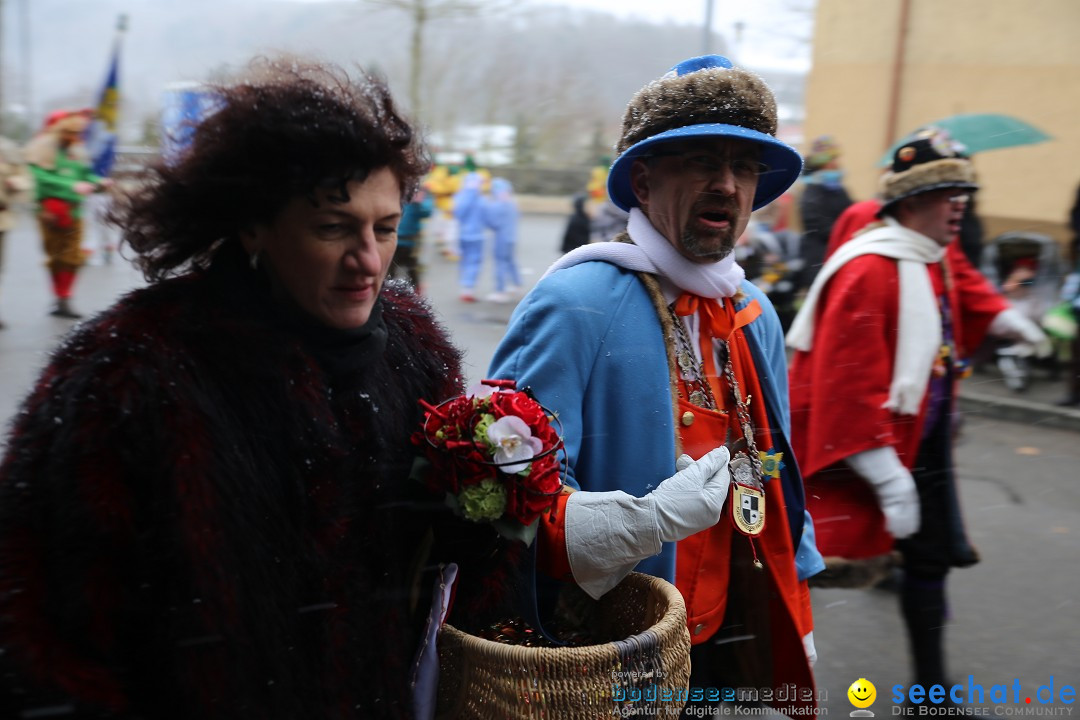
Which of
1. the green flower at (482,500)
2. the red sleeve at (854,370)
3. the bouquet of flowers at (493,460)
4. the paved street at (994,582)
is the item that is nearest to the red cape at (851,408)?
the red sleeve at (854,370)

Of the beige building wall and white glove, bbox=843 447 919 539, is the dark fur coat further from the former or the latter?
the beige building wall

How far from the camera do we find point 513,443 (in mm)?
1971

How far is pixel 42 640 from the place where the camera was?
4.97 ft

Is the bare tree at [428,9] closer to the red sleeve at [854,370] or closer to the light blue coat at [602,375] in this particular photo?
the red sleeve at [854,370]

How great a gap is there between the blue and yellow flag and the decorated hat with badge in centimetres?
922

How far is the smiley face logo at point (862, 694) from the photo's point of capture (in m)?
4.02

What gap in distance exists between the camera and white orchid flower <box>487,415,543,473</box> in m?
1.94

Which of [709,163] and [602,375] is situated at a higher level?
[709,163]

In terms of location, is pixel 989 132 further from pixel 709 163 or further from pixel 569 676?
pixel 569 676

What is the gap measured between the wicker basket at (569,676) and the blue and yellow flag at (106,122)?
33.5 ft

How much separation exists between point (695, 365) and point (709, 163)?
1.72 feet

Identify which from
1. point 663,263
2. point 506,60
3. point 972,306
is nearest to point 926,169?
point 972,306

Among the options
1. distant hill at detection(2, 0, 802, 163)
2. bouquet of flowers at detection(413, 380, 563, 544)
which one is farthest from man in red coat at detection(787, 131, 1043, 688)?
distant hill at detection(2, 0, 802, 163)

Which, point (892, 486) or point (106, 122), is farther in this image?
point (106, 122)
